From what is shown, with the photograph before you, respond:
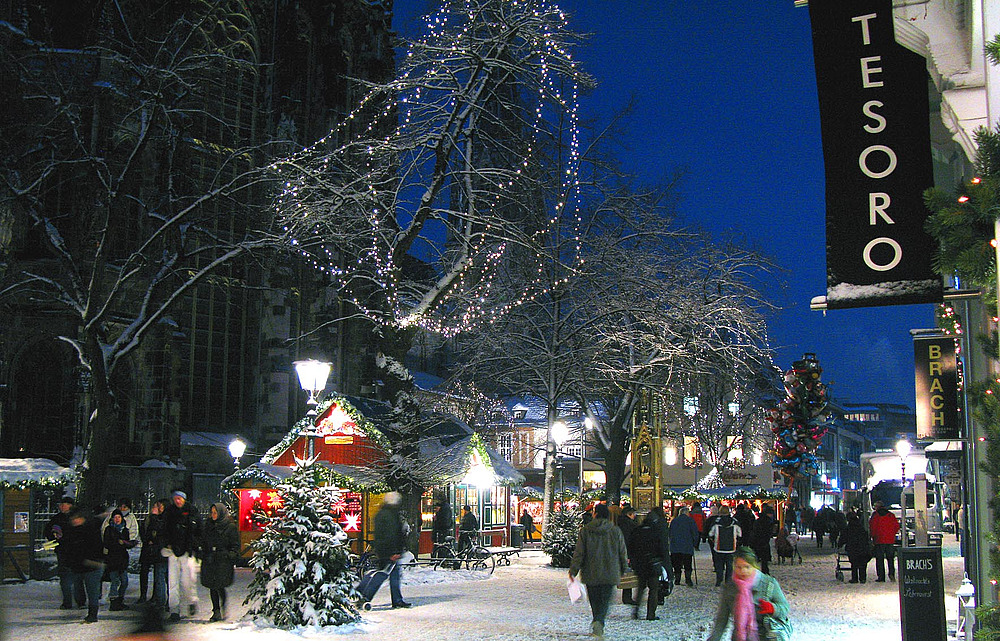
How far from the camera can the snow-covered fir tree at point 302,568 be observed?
1405cm

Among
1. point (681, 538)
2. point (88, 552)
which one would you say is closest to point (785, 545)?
point (681, 538)

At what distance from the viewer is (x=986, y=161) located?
18.3 ft

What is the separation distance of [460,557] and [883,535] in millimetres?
9305

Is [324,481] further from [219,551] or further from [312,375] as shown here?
[219,551]

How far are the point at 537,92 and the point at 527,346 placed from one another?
1156cm

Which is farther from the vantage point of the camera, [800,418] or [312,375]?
[800,418]

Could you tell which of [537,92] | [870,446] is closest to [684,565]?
[537,92]

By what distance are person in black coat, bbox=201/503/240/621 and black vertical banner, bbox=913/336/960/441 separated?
10071 mm

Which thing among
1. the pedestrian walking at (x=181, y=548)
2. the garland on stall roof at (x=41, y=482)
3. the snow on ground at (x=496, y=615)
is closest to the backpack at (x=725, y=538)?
the snow on ground at (x=496, y=615)

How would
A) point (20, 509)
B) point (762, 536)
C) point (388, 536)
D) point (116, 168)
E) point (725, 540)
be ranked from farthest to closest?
point (116, 168) < point (762, 536) < point (20, 509) < point (725, 540) < point (388, 536)

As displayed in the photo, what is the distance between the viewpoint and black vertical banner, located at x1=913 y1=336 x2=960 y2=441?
1527 centimetres

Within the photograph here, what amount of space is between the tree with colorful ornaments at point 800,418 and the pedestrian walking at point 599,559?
2781 cm

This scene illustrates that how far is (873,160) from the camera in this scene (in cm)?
891

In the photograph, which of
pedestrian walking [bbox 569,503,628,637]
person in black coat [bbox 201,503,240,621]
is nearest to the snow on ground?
person in black coat [bbox 201,503,240,621]
